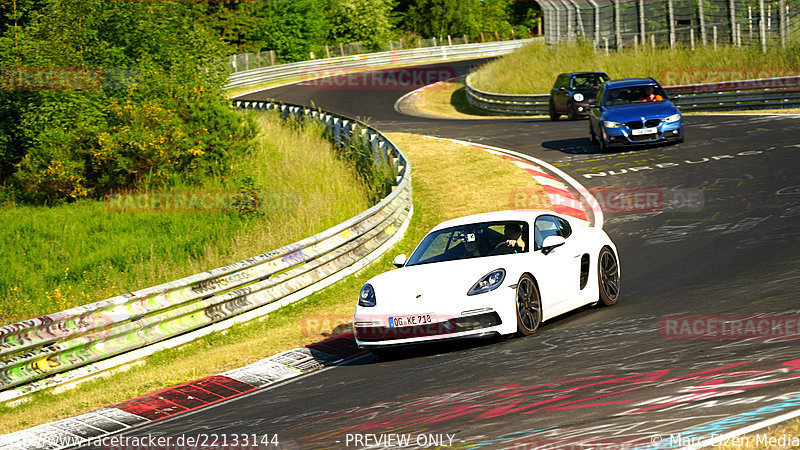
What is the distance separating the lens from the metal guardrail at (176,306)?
963 cm

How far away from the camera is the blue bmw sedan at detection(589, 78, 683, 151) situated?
Answer: 74.3ft

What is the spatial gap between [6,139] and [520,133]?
1573 cm

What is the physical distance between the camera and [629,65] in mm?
39062

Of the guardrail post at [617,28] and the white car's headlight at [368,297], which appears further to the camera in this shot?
the guardrail post at [617,28]

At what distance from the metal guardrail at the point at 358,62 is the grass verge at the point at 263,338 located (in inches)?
1478

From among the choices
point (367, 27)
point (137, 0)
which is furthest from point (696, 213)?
point (367, 27)

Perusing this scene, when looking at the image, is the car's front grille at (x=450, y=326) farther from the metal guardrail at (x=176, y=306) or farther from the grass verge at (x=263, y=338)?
the metal guardrail at (x=176, y=306)

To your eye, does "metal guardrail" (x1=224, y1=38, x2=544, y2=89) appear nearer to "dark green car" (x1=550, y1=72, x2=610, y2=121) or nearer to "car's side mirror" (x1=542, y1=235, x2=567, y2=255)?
"dark green car" (x1=550, y1=72, x2=610, y2=121)

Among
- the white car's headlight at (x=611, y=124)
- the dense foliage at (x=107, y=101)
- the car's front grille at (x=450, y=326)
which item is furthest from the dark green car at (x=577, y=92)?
the car's front grille at (x=450, y=326)

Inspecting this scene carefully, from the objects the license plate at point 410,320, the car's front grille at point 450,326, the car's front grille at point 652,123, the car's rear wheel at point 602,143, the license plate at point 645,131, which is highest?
the license plate at point 410,320

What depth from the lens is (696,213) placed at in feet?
53.7

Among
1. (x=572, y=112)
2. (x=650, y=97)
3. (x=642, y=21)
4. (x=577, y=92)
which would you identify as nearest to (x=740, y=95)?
(x=577, y=92)

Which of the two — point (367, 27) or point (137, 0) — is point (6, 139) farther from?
point (367, 27)

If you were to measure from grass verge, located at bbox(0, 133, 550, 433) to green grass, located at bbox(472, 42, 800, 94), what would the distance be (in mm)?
16453
